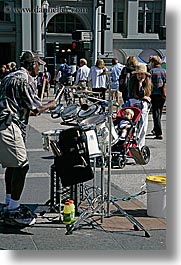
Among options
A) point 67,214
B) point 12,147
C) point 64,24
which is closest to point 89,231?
point 67,214

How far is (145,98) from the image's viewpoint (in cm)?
971

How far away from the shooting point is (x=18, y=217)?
18.3ft

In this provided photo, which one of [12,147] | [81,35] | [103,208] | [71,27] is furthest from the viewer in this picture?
[71,27]

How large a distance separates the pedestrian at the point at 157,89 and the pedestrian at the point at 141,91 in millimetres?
1855

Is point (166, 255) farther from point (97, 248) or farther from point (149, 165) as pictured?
point (149, 165)

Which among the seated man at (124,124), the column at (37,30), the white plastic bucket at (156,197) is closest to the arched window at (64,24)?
the column at (37,30)

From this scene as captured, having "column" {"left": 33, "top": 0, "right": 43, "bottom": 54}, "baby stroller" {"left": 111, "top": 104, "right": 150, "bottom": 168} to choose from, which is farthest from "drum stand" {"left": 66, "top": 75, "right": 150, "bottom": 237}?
"column" {"left": 33, "top": 0, "right": 43, "bottom": 54}

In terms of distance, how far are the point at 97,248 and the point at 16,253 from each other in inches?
29.1

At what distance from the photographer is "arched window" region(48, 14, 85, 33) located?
43.7 meters

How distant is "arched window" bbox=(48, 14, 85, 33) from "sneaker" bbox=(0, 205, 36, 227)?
1523 inches

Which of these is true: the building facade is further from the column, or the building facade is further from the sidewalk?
the sidewalk

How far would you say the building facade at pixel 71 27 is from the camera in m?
40.0

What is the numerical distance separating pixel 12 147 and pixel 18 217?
2.47 ft

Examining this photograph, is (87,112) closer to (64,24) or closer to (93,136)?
(93,136)
